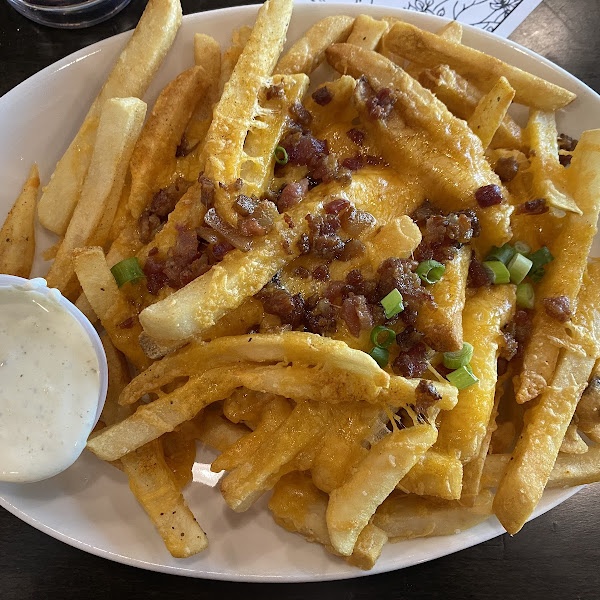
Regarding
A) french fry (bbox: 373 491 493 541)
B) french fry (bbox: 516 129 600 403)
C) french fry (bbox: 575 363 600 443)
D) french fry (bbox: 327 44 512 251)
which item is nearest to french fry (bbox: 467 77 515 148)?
french fry (bbox: 327 44 512 251)

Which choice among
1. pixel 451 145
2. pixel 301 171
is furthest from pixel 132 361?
pixel 451 145

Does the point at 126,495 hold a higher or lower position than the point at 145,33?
lower

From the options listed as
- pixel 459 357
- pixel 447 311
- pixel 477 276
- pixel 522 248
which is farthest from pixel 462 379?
pixel 522 248

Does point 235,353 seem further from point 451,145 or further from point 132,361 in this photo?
point 451,145

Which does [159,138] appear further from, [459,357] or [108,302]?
[459,357]

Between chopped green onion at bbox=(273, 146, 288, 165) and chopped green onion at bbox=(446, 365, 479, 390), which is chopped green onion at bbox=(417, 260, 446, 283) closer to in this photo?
chopped green onion at bbox=(446, 365, 479, 390)

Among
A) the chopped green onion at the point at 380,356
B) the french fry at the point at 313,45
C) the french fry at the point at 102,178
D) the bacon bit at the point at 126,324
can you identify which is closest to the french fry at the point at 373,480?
the chopped green onion at the point at 380,356
